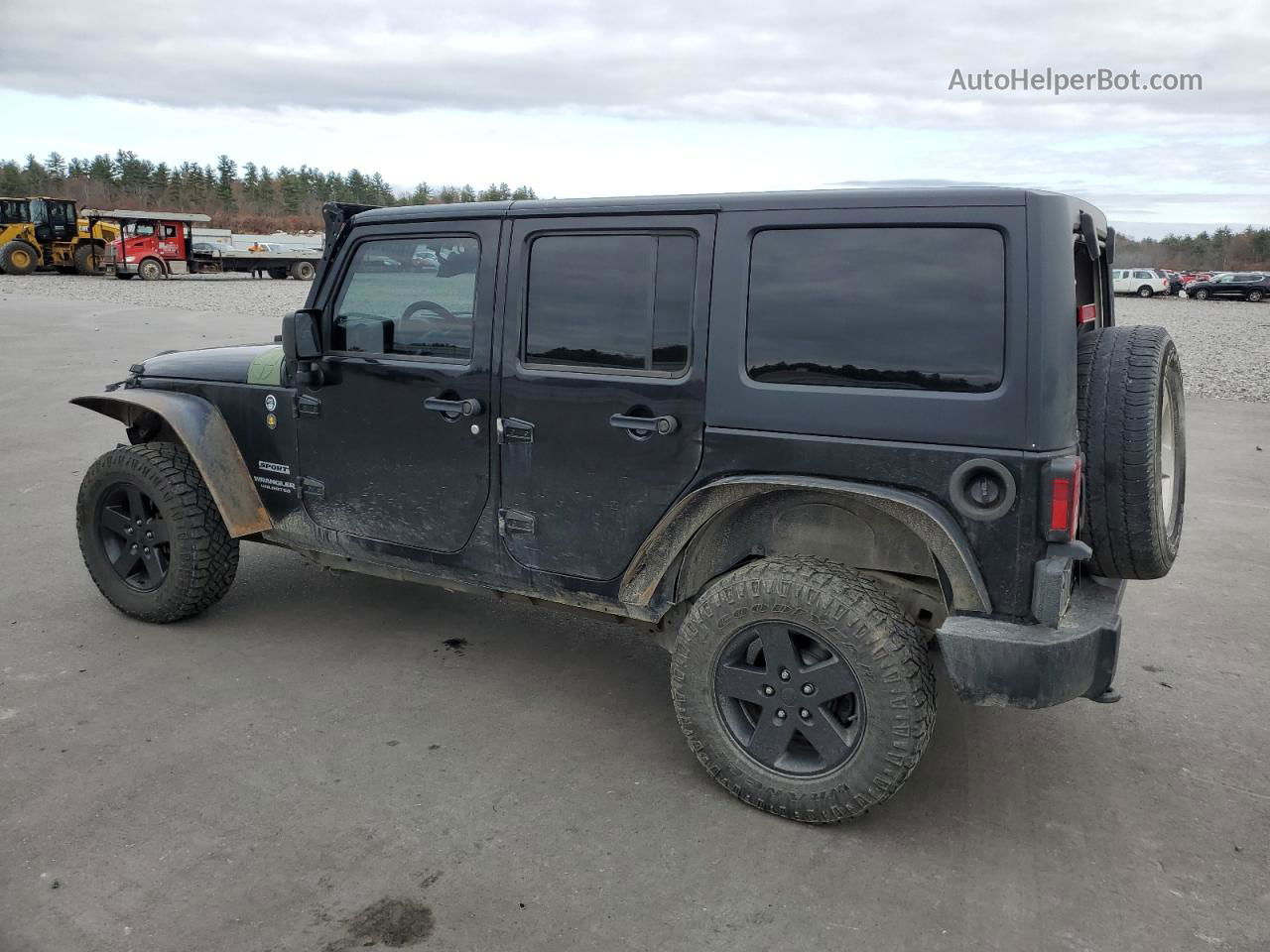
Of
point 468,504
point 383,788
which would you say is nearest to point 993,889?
point 383,788

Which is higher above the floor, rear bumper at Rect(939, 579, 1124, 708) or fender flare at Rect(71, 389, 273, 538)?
fender flare at Rect(71, 389, 273, 538)

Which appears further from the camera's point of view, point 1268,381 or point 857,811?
point 1268,381

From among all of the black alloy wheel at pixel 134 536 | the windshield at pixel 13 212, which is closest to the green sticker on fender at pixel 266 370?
the black alloy wheel at pixel 134 536

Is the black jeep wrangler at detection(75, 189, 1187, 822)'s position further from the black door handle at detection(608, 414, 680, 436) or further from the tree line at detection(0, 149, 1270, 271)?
the tree line at detection(0, 149, 1270, 271)

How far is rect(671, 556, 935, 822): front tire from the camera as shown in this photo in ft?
10.2

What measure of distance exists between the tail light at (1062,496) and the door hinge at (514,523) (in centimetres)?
180

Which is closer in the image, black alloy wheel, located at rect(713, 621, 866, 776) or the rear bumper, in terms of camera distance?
the rear bumper

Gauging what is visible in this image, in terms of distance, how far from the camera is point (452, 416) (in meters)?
3.86

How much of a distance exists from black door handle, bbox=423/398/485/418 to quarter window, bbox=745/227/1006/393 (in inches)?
43.4

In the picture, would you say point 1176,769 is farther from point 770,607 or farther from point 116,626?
point 116,626

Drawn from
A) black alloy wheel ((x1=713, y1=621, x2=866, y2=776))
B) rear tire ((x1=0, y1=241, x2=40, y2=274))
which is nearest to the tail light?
black alloy wheel ((x1=713, y1=621, x2=866, y2=776))

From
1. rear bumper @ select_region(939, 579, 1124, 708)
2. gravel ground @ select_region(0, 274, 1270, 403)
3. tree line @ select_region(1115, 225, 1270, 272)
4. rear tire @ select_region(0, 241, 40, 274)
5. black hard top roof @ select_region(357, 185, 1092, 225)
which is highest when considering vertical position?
tree line @ select_region(1115, 225, 1270, 272)

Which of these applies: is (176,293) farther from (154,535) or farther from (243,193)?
(243,193)

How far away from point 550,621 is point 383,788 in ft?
5.41
